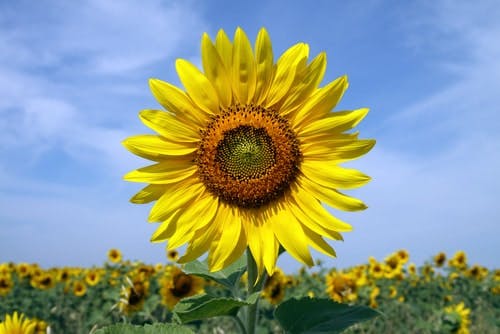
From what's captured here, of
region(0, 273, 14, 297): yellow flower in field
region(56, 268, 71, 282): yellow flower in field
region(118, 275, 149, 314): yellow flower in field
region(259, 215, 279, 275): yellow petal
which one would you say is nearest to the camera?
region(259, 215, 279, 275): yellow petal

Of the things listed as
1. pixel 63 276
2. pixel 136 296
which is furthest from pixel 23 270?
pixel 136 296

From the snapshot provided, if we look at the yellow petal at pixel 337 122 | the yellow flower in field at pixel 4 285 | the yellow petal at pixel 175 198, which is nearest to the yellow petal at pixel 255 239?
the yellow petal at pixel 175 198

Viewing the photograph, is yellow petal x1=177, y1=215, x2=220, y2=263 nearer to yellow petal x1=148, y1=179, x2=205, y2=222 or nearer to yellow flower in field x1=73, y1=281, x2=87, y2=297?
yellow petal x1=148, y1=179, x2=205, y2=222

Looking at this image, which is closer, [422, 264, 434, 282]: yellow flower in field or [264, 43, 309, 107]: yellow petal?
[264, 43, 309, 107]: yellow petal

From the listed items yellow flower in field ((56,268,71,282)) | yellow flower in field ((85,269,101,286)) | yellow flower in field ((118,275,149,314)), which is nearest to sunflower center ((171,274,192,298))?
yellow flower in field ((118,275,149,314))

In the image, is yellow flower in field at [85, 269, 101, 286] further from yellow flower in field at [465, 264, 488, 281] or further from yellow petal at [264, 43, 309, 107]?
yellow petal at [264, 43, 309, 107]

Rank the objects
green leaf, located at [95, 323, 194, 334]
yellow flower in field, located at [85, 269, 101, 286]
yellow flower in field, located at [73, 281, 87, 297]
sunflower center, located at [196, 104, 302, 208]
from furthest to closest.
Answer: yellow flower in field, located at [85, 269, 101, 286]
yellow flower in field, located at [73, 281, 87, 297]
sunflower center, located at [196, 104, 302, 208]
green leaf, located at [95, 323, 194, 334]

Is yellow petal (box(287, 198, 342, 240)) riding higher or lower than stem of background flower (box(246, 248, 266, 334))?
higher

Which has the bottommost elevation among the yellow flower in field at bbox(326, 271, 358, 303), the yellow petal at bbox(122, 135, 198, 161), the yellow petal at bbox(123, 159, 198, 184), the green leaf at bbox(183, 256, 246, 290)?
the green leaf at bbox(183, 256, 246, 290)
